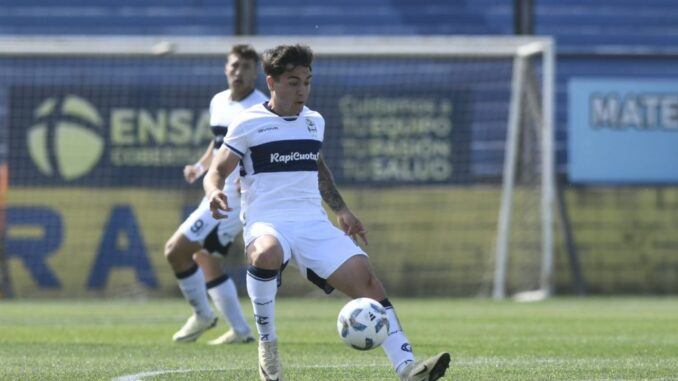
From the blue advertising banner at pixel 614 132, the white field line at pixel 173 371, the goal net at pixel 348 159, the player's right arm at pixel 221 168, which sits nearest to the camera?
the player's right arm at pixel 221 168

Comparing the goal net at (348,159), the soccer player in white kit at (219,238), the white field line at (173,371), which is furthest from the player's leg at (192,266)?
the goal net at (348,159)

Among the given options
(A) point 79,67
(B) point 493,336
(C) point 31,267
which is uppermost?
(A) point 79,67

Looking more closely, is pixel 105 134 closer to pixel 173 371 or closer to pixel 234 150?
pixel 173 371

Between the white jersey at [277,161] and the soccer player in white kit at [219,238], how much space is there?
3.27 m

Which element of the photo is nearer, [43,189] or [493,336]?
[493,336]

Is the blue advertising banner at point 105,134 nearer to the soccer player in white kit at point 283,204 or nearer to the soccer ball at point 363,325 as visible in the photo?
the soccer player in white kit at point 283,204

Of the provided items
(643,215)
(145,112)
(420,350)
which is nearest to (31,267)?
(145,112)

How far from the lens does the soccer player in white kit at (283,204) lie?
6.78m

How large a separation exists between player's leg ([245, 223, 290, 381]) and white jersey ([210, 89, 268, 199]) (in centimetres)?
354

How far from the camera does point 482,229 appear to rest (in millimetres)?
18844

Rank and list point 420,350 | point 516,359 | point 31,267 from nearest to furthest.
→ point 516,359, point 420,350, point 31,267

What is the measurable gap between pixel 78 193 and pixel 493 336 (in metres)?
9.02

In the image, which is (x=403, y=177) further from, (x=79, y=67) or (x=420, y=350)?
(x=420, y=350)

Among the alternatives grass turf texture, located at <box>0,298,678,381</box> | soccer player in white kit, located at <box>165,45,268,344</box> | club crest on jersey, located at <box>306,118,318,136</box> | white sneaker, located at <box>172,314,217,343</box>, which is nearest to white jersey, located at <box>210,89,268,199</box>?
soccer player in white kit, located at <box>165,45,268,344</box>
